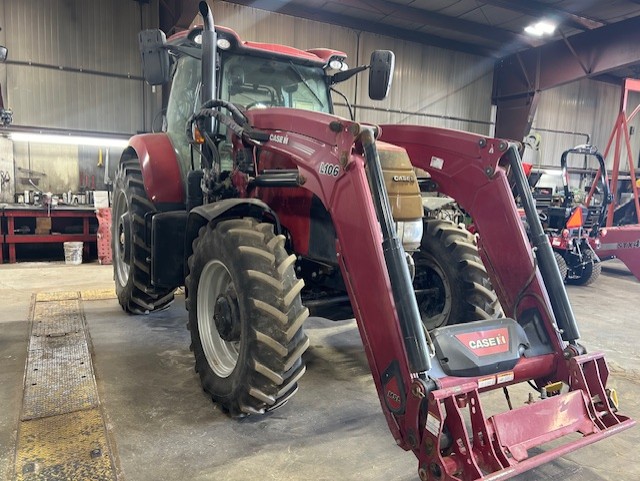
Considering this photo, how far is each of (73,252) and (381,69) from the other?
233 inches

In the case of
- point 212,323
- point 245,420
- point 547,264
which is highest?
point 547,264

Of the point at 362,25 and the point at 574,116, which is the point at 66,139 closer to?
the point at 362,25

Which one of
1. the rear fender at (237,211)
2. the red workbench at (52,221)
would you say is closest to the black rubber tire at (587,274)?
the rear fender at (237,211)

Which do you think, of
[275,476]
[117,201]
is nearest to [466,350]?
[275,476]

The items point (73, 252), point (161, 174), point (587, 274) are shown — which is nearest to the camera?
point (161, 174)

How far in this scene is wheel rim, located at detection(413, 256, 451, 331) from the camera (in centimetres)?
325

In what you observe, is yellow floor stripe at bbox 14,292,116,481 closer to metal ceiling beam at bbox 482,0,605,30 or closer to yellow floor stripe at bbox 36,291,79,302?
yellow floor stripe at bbox 36,291,79,302

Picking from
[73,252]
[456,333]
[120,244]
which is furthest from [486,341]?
[73,252]

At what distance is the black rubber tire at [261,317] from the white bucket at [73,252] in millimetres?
5699

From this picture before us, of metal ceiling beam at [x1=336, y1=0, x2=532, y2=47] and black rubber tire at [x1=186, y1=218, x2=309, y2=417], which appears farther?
metal ceiling beam at [x1=336, y1=0, x2=532, y2=47]

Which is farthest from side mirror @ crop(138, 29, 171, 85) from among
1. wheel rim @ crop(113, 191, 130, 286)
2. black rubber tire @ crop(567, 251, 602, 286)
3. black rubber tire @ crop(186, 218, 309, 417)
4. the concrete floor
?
black rubber tire @ crop(567, 251, 602, 286)

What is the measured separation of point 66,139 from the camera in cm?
831

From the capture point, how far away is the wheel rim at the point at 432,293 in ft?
10.7

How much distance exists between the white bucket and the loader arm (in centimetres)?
576
